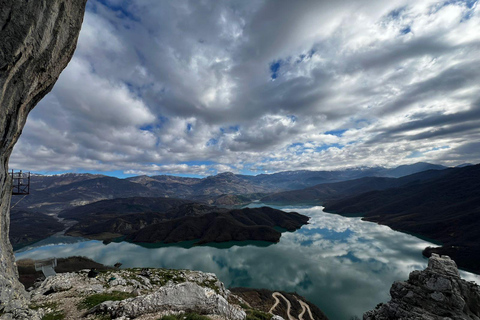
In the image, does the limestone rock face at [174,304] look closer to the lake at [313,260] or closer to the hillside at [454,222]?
the lake at [313,260]

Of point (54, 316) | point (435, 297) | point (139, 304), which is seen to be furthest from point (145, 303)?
point (435, 297)

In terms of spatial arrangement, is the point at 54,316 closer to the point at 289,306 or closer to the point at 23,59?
the point at 23,59

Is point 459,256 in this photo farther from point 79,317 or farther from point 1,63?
point 1,63

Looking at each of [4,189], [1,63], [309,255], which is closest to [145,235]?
[309,255]

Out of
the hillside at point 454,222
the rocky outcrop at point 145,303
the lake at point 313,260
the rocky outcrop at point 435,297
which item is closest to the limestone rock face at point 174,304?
the rocky outcrop at point 145,303

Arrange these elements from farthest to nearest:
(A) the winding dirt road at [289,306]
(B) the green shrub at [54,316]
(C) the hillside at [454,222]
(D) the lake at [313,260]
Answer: (C) the hillside at [454,222], (D) the lake at [313,260], (A) the winding dirt road at [289,306], (B) the green shrub at [54,316]

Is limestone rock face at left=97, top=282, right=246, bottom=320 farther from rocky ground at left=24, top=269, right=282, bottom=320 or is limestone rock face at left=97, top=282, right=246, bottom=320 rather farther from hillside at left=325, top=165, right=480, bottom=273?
hillside at left=325, top=165, right=480, bottom=273
